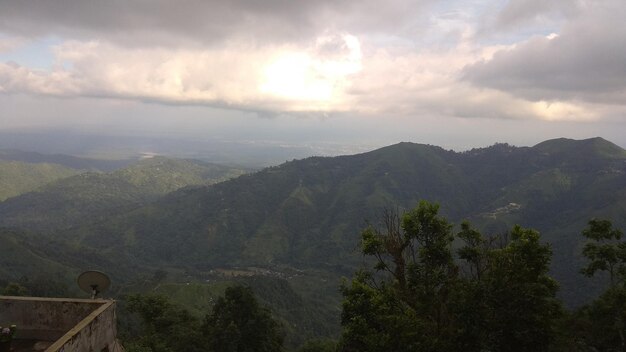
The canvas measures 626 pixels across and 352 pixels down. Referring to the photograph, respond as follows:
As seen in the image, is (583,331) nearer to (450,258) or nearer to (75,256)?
(450,258)

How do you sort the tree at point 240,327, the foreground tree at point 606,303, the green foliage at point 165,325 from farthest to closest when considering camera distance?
the green foliage at point 165,325, the tree at point 240,327, the foreground tree at point 606,303

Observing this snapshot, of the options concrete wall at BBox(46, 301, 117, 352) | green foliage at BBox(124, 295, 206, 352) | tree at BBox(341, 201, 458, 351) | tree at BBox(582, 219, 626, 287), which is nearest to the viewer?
concrete wall at BBox(46, 301, 117, 352)

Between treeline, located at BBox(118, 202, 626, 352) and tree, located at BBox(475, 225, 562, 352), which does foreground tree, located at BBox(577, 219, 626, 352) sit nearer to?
treeline, located at BBox(118, 202, 626, 352)

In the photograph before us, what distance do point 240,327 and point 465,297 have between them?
37.1 m

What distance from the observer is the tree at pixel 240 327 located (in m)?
45.2

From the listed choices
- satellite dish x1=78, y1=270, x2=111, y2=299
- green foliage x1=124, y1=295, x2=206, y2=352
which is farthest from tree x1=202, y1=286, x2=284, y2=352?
satellite dish x1=78, y1=270, x2=111, y2=299

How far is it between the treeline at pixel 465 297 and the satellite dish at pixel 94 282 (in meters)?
9.07

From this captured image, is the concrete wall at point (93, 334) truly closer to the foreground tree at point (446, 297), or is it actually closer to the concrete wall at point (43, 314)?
the concrete wall at point (43, 314)

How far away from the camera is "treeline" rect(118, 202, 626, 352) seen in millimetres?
14070

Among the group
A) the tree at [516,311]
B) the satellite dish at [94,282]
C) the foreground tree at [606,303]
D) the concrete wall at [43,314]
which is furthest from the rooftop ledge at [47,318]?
the foreground tree at [606,303]

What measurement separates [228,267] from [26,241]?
81318 mm

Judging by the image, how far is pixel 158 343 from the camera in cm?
4491

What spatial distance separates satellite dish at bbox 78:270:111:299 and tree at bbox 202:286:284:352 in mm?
35633

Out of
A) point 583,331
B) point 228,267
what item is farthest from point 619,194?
point 583,331
